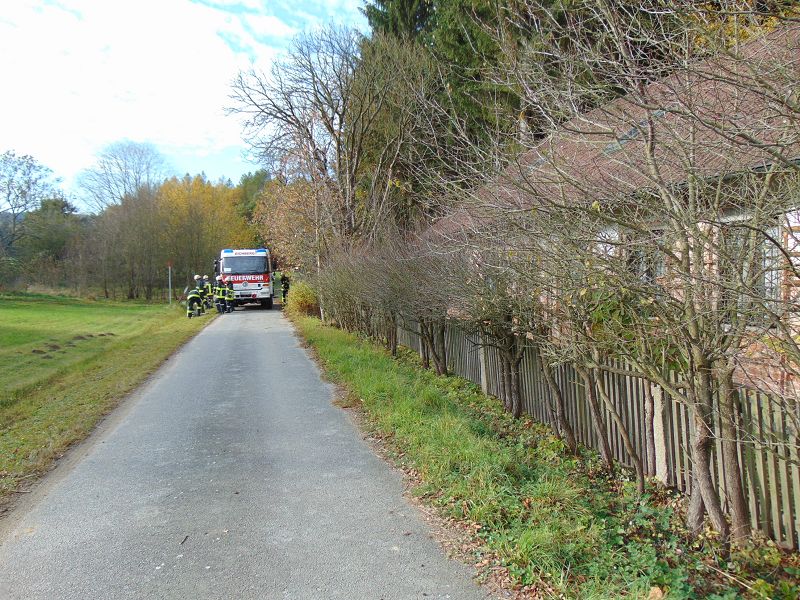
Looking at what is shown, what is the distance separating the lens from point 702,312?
3.76 meters

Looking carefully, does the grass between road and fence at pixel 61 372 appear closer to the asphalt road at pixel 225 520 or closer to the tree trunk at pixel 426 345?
the asphalt road at pixel 225 520

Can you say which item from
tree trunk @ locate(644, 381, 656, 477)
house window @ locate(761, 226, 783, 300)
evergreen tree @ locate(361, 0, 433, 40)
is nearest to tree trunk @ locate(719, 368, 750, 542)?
house window @ locate(761, 226, 783, 300)

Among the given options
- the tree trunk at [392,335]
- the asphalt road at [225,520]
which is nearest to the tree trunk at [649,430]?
the asphalt road at [225,520]

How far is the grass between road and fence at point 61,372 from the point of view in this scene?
264 inches

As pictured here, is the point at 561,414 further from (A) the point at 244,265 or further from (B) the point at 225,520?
(A) the point at 244,265

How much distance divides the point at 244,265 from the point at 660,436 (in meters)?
27.7

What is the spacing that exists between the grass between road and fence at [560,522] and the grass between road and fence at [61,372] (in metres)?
3.75

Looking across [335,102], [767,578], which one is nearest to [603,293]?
[767,578]

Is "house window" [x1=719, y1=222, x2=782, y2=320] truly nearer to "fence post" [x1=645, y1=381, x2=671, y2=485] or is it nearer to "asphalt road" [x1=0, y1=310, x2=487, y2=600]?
"fence post" [x1=645, y1=381, x2=671, y2=485]

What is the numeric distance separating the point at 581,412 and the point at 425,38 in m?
16.8

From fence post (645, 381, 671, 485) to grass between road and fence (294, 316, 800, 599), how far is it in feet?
0.53

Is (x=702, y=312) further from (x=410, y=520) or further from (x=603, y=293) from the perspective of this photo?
(x=410, y=520)

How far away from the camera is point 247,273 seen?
30969 millimetres

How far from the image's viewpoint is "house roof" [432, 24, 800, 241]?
2.87 metres
